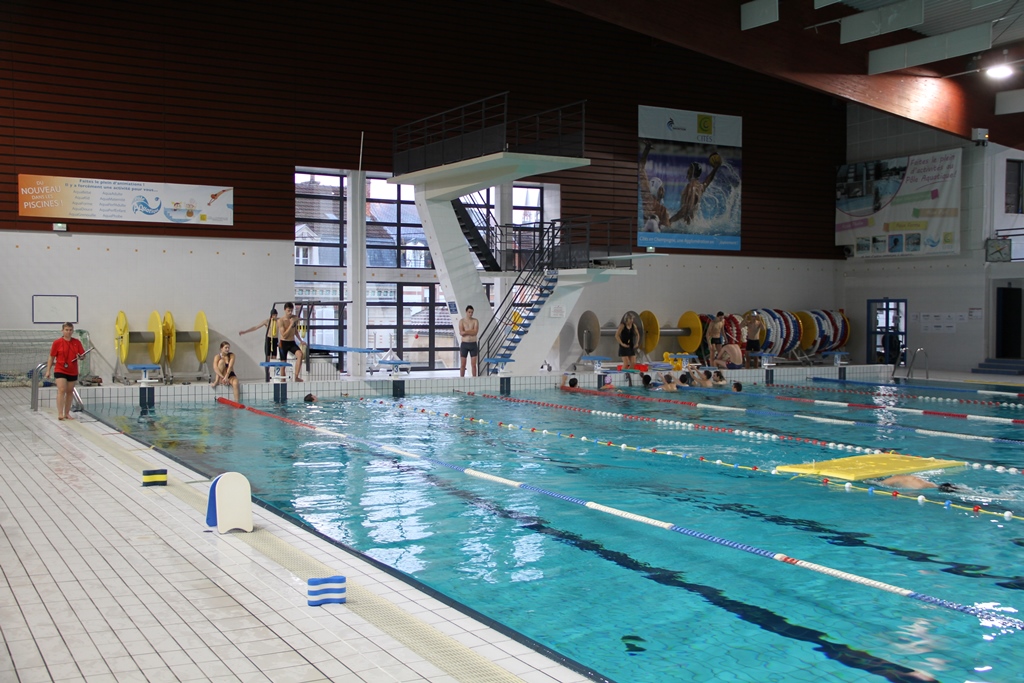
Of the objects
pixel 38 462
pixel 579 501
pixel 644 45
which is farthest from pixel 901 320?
pixel 38 462

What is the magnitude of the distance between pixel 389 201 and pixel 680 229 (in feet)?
24.4

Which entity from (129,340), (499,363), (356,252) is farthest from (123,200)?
(499,363)

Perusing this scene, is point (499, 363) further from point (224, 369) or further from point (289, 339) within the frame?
point (224, 369)

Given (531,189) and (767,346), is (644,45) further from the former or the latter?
(767,346)

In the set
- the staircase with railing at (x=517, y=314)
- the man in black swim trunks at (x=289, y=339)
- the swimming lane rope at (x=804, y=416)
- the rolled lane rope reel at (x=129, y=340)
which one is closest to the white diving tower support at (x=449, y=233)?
the staircase with railing at (x=517, y=314)

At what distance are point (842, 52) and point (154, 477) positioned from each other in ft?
50.6

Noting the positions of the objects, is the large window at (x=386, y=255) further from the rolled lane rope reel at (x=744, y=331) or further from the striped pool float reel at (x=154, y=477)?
the striped pool float reel at (x=154, y=477)

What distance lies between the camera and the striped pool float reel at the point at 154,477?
7180 millimetres

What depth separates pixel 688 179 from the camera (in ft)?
76.6

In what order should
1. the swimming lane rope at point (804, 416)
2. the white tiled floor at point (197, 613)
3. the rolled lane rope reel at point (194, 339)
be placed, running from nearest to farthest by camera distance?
the white tiled floor at point (197, 613) < the swimming lane rope at point (804, 416) < the rolled lane rope reel at point (194, 339)

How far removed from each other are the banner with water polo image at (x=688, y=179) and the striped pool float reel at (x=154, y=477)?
55.6ft

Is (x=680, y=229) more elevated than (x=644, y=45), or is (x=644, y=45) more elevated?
(x=644, y=45)

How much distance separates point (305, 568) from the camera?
4.92 meters

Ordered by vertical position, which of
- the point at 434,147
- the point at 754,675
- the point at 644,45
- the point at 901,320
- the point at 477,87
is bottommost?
the point at 754,675
